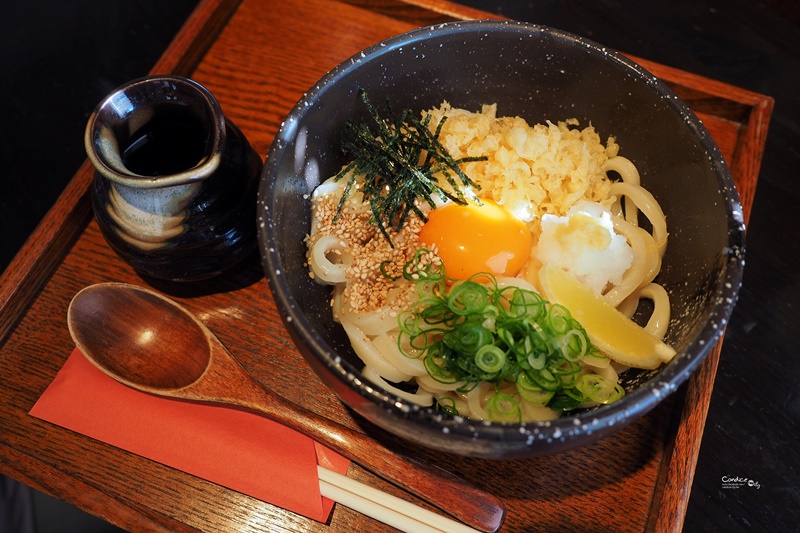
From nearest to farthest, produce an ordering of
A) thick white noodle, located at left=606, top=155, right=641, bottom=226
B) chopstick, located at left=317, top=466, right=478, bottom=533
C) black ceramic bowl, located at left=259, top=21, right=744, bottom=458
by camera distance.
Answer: black ceramic bowl, located at left=259, top=21, right=744, bottom=458 → chopstick, located at left=317, top=466, right=478, bottom=533 → thick white noodle, located at left=606, top=155, right=641, bottom=226

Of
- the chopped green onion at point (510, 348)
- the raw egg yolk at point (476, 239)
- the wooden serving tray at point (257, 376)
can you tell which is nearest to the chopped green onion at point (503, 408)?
the chopped green onion at point (510, 348)

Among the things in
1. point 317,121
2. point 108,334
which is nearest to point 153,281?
point 108,334

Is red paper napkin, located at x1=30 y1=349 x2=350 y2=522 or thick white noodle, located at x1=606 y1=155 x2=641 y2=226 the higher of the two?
thick white noodle, located at x1=606 y1=155 x2=641 y2=226

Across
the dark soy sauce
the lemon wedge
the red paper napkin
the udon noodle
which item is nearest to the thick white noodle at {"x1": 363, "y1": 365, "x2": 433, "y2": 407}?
the udon noodle

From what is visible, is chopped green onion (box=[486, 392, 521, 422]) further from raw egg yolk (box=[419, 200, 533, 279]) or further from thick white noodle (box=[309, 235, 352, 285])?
thick white noodle (box=[309, 235, 352, 285])

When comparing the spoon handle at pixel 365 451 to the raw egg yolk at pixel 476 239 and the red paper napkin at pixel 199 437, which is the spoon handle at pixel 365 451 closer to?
the red paper napkin at pixel 199 437

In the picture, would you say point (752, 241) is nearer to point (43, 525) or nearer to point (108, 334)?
point (108, 334)
